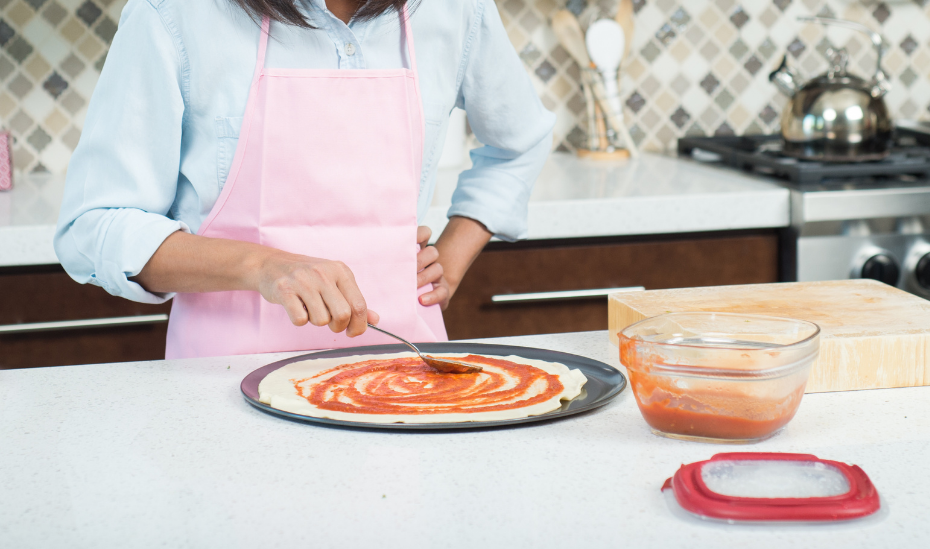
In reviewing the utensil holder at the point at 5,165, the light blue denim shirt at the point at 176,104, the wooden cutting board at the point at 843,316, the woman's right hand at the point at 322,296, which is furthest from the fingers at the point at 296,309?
the utensil holder at the point at 5,165

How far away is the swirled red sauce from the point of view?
2.55 feet

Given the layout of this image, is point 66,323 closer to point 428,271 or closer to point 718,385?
point 428,271

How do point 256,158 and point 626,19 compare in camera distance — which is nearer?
point 256,158

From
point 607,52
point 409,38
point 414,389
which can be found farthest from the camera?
point 607,52

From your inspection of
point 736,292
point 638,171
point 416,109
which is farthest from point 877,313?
point 638,171

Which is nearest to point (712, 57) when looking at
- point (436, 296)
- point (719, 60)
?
point (719, 60)

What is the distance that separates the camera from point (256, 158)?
1.11m

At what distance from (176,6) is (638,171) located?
1.31 m

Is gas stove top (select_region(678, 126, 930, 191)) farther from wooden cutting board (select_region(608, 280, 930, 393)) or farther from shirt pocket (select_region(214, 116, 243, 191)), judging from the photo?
shirt pocket (select_region(214, 116, 243, 191))

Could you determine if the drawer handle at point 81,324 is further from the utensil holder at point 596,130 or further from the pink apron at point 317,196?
the utensil holder at point 596,130

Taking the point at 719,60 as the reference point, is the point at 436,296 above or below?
below

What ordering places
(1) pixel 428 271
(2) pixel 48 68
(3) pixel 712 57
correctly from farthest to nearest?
(3) pixel 712 57
(2) pixel 48 68
(1) pixel 428 271

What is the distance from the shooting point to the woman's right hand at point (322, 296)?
0.87 m

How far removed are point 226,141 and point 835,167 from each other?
50.2 inches
